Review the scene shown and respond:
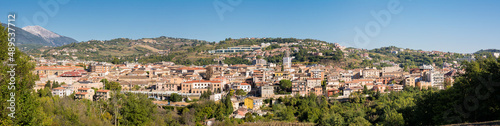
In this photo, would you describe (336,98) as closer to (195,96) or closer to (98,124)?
(195,96)

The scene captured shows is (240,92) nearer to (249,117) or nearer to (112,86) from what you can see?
(249,117)

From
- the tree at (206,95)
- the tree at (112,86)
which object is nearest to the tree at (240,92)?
the tree at (206,95)

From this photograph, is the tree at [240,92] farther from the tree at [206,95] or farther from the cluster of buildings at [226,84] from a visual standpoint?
the tree at [206,95]

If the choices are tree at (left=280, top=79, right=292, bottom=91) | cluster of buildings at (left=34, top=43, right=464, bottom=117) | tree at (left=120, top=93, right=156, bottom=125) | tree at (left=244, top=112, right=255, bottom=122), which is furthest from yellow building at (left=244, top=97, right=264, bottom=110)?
tree at (left=120, top=93, right=156, bottom=125)

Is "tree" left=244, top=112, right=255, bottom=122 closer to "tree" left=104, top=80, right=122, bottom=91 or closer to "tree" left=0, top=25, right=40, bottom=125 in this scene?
"tree" left=104, top=80, right=122, bottom=91

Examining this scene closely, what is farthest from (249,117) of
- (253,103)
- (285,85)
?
(285,85)

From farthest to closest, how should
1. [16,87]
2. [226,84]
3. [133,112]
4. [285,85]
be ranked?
[226,84], [285,85], [133,112], [16,87]

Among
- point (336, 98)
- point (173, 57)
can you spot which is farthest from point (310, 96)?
point (173, 57)

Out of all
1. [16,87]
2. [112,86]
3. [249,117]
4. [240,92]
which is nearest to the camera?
[16,87]
